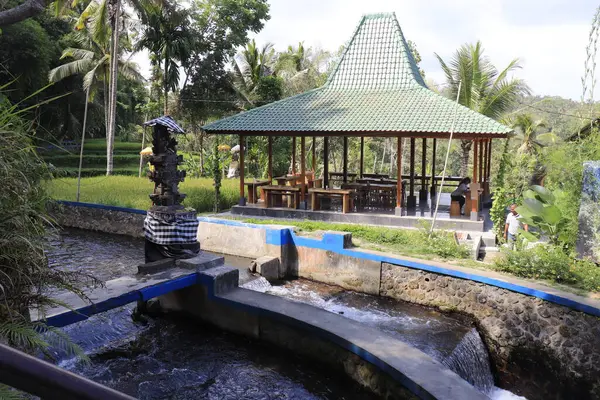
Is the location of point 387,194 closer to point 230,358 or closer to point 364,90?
point 364,90

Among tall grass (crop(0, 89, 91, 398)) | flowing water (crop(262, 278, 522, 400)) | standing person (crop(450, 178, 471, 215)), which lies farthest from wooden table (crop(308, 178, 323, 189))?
tall grass (crop(0, 89, 91, 398))

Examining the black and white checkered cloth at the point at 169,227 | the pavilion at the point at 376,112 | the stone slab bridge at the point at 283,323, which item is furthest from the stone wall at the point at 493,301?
the pavilion at the point at 376,112

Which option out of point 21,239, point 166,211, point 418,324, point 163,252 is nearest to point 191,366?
point 163,252

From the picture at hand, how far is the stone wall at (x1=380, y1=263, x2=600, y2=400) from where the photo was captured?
24.4 feet

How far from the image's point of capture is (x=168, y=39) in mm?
22344

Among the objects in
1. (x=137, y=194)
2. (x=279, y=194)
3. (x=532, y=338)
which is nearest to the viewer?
(x=532, y=338)

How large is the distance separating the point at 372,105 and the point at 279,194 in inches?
152

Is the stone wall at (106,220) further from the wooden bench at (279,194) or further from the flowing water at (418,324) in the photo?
the flowing water at (418,324)

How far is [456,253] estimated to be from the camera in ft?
34.3

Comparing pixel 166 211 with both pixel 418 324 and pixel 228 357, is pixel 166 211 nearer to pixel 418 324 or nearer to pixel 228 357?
pixel 228 357

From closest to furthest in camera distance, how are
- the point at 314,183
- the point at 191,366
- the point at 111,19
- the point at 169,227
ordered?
the point at 191,366, the point at 169,227, the point at 314,183, the point at 111,19

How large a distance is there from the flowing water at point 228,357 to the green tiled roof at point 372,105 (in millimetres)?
5267

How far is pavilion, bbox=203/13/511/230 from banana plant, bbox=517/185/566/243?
2220mm

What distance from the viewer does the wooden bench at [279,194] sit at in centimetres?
1458
